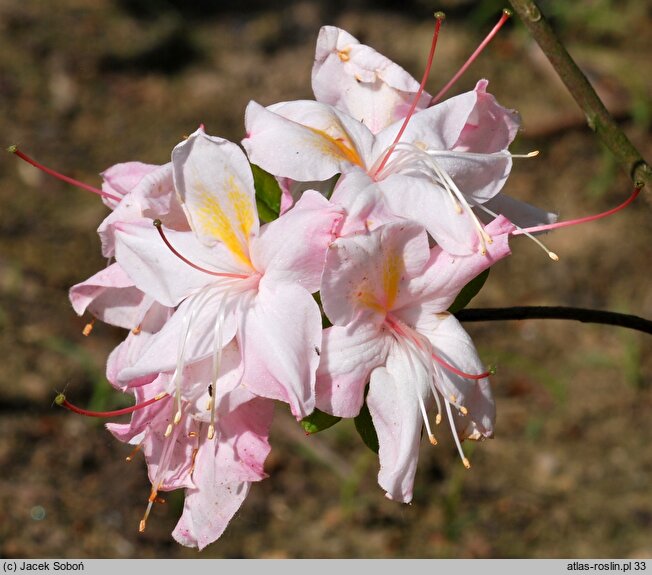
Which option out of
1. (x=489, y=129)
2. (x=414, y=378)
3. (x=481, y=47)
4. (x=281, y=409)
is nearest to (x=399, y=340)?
(x=414, y=378)

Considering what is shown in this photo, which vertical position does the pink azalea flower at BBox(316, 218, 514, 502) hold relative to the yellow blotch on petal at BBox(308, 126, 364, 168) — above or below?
below

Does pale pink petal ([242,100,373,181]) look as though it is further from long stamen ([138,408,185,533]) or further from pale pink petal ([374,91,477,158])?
long stamen ([138,408,185,533])

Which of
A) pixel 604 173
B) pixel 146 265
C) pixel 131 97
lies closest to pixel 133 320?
pixel 146 265

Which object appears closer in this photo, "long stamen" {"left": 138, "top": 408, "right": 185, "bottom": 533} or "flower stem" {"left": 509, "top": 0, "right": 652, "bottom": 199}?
"long stamen" {"left": 138, "top": 408, "right": 185, "bottom": 533}

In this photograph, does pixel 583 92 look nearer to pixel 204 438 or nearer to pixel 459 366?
pixel 459 366

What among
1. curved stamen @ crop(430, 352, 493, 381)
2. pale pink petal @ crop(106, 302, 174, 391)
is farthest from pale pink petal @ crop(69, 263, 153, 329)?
curved stamen @ crop(430, 352, 493, 381)

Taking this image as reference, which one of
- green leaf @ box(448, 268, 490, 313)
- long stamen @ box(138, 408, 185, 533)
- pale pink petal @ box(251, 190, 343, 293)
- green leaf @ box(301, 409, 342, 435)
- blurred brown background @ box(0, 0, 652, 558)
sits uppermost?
pale pink petal @ box(251, 190, 343, 293)

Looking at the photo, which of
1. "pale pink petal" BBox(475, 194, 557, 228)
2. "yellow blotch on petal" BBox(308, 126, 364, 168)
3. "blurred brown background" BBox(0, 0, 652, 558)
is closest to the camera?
"yellow blotch on petal" BBox(308, 126, 364, 168)

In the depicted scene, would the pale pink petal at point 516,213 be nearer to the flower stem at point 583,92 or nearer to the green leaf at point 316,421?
the flower stem at point 583,92
